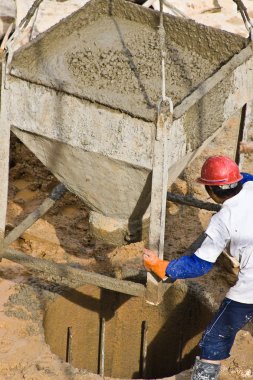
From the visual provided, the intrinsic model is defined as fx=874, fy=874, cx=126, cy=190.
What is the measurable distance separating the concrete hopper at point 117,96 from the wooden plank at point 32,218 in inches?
31.6

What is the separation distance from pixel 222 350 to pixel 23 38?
5.39 meters

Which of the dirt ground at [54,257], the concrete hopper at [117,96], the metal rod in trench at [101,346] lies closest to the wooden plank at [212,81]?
the concrete hopper at [117,96]

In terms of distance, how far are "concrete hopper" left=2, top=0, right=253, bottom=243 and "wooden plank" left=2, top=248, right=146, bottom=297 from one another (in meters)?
0.34

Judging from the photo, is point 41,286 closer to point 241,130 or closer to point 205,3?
point 241,130

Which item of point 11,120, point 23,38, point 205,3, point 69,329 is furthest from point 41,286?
point 205,3

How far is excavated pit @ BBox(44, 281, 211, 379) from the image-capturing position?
7.69 m

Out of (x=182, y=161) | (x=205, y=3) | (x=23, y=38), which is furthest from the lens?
(x=205, y=3)

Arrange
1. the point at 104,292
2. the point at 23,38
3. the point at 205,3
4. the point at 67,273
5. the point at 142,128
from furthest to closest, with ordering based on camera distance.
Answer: the point at 205,3, the point at 23,38, the point at 104,292, the point at 67,273, the point at 142,128

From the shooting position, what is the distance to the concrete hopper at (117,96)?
576 cm

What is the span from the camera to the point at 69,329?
308 inches

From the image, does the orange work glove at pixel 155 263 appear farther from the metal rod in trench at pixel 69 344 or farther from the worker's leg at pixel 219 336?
the metal rod in trench at pixel 69 344

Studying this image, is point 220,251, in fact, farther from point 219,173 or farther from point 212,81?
point 212,81

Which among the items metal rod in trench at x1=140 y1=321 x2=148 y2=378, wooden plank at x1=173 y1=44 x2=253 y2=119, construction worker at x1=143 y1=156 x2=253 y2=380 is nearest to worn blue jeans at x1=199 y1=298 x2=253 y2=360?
construction worker at x1=143 y1=156 x2=253 y2=380

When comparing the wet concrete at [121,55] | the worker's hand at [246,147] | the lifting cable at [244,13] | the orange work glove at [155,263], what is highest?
the lifting cable at [244,13]
